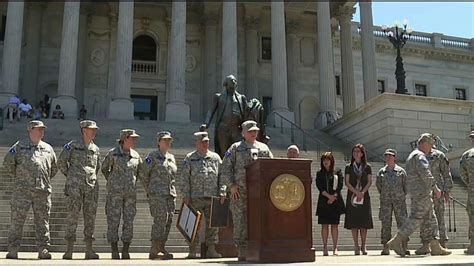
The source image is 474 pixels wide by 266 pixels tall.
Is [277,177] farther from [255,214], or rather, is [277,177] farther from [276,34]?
[276,34]

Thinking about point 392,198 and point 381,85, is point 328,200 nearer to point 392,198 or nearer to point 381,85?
point 392,198

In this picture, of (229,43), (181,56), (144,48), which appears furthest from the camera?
(144,48)

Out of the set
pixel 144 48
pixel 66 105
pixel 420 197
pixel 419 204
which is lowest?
pixel 419 204

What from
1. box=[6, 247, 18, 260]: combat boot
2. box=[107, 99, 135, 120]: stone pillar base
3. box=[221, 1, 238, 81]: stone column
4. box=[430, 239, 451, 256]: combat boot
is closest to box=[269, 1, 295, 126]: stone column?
box=[221, 1, 238, 81]: stone column

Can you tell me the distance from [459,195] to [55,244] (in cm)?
1272

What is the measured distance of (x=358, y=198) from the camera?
1022 centimetres

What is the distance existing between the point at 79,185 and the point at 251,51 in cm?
3050

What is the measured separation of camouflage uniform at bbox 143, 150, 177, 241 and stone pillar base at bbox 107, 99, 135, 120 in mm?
20023

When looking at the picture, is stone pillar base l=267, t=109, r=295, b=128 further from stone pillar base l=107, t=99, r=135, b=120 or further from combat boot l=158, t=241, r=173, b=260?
combat boot l=158, t=241, r=173, b=260

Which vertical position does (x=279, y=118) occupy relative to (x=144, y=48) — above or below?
below

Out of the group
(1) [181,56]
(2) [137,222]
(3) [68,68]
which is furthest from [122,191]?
(3) [68,68]

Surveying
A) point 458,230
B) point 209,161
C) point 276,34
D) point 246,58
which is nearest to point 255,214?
point 209,161

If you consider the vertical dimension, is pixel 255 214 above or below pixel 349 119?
below

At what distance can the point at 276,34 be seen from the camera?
32.3 m
